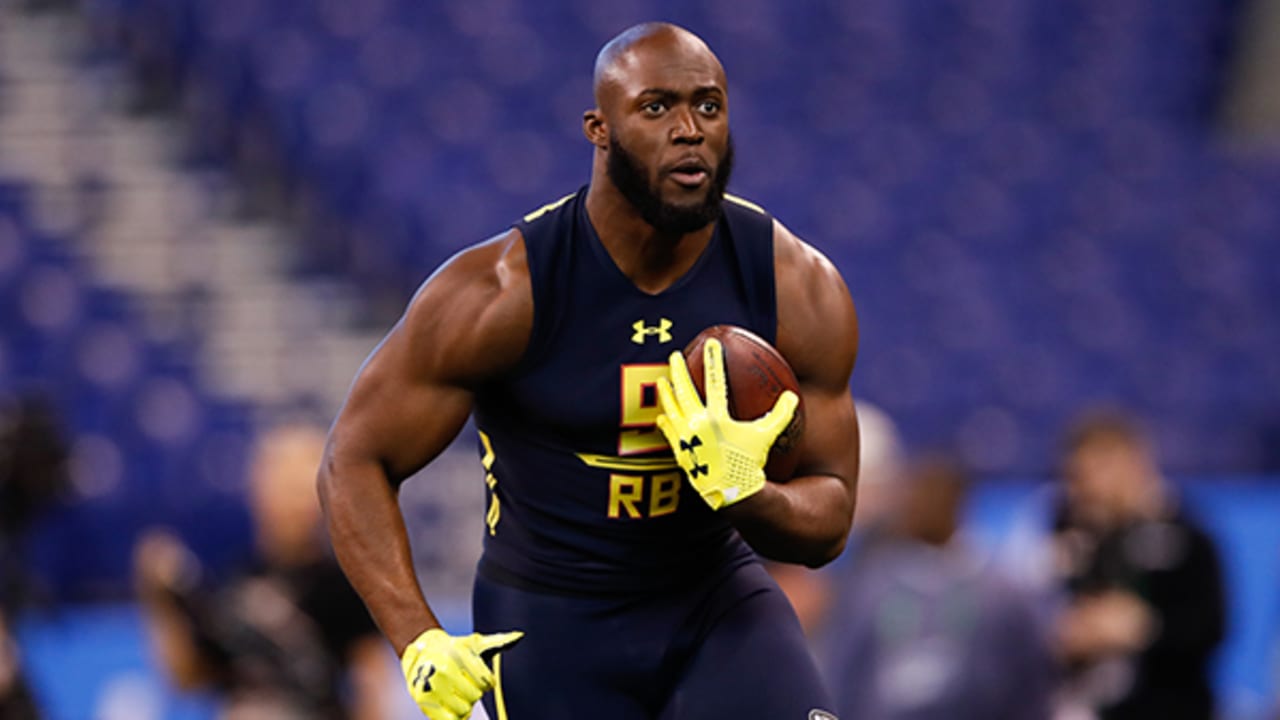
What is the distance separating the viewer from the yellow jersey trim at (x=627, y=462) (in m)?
3.42

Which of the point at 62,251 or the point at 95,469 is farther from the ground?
the point at 62,251

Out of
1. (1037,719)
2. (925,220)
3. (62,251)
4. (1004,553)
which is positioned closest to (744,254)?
(1037,719)

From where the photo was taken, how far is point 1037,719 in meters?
5.27

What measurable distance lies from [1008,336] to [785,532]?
37.3ft

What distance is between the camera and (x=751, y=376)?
3.23m

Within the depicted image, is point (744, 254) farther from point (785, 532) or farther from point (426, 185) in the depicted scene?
point (426, 185)

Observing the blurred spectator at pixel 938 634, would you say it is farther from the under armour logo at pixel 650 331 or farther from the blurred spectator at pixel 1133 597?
the under armour logo at pixel 650 331

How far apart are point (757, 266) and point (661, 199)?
297 mm

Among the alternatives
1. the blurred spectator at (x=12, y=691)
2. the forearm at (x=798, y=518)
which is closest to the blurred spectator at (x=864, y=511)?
the blurred spectator at (x=12, y=691)

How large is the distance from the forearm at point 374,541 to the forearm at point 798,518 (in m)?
0.65

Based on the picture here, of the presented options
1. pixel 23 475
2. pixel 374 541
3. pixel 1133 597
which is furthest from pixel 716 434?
pixel 23 475

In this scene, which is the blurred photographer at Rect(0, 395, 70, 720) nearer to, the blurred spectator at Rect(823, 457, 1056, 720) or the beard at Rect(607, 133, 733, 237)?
the blurred spectator at Rect(823, 457, 1056, 720)

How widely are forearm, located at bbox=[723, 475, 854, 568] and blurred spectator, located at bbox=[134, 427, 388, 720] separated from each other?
9.04 feet

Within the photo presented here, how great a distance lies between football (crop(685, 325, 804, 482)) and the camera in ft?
10.6
